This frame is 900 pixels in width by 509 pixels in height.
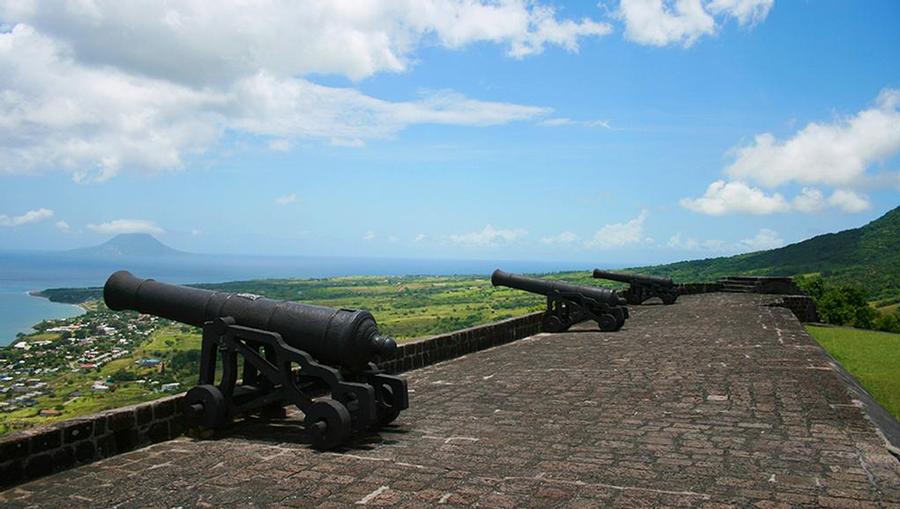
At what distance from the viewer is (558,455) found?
5.59 m

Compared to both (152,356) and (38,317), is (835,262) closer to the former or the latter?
(152,356)

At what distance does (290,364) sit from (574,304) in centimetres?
1098

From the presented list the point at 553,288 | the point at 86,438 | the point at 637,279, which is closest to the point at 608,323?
the point at 553,288

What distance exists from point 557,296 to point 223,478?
12.0 metres

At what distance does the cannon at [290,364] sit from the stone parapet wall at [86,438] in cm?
25

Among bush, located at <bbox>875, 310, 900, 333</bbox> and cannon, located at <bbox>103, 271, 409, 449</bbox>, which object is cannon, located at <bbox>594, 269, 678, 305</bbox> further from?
cannon, located at <bbox>103, 271, 409, 449</bbox>

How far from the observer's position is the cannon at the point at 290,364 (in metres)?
6.00

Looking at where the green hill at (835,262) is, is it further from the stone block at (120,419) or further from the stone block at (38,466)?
the stone block at (38,466)

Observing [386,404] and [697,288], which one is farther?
[697,288]

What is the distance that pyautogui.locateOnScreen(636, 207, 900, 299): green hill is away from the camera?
167 feet

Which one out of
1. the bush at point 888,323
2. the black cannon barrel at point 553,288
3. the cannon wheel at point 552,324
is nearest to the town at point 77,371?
the black cannon barrel at point 553,288

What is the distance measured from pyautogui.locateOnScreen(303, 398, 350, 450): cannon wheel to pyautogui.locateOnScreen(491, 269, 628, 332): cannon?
10676 mm

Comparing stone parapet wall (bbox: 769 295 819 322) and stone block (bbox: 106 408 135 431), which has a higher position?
stone block (bbox: 106 408 135 431)

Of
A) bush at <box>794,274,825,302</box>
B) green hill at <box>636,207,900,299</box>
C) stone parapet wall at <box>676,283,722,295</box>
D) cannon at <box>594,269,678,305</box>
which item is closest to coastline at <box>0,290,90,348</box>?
cannon at <box>594,269,678,305</box>
